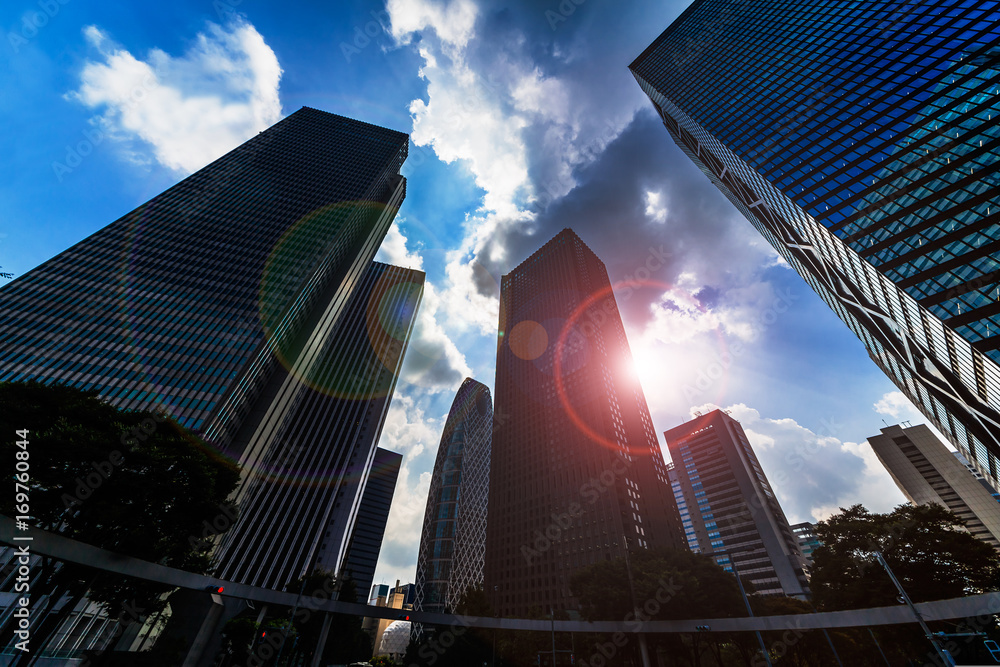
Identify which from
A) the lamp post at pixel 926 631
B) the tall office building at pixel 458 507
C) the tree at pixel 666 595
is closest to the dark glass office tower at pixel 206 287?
the tree at pixel 666 595

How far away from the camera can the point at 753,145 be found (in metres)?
62.5

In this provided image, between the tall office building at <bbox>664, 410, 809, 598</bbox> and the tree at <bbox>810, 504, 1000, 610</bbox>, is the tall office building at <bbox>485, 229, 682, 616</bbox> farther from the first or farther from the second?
the tree at <bbox>810, 504, 1000, 610</bbox>

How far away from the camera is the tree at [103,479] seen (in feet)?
61.8

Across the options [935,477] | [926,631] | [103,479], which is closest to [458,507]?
[103,479]

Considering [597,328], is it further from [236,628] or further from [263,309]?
[236,628]

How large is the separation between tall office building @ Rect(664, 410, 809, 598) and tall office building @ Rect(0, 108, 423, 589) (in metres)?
111

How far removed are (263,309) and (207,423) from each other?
22898mm

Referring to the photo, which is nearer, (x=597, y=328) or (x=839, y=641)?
(x=839, y=641)

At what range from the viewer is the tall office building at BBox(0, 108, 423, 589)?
188ft

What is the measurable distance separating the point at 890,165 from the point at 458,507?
12868cm

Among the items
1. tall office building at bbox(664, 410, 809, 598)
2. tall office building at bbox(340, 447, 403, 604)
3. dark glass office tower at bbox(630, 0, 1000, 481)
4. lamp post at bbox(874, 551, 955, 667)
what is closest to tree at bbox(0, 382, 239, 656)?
lamp post at bbox(874, 551, 955, 667)

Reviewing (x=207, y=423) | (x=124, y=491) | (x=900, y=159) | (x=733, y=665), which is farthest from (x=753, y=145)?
(x=207, y=423)

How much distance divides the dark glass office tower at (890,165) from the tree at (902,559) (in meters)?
15.9

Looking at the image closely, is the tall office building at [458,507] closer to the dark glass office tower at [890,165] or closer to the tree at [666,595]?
the tree at [666,595]
